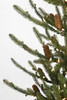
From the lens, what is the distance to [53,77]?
3.37m

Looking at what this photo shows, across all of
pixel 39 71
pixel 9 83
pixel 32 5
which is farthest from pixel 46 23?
pixel 9 83

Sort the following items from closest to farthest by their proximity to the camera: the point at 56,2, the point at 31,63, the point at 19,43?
the point at 56,2
the point at 19,43
the point at 31,63

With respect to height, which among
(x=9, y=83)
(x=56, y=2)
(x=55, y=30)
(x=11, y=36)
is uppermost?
(x=56, y=2)

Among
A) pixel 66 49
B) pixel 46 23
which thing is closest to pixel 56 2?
pixel 46 23

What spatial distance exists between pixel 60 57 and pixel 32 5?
99 cm

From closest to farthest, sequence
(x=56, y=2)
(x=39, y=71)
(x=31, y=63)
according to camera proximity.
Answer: (x=56, y=2) < (x=39, y=71) < (x=31, y=63)

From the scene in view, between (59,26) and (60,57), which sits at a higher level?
(59,26)

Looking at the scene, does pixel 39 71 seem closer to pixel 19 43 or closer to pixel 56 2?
pixel 19 43

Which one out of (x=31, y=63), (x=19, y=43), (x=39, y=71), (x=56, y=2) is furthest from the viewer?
(x=31, y=63)

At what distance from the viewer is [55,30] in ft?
10.3

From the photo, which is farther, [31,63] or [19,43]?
[31,63]

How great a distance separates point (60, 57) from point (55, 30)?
1.66ft

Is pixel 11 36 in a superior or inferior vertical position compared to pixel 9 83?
superior

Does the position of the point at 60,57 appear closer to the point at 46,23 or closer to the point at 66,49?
the point at 66,49
